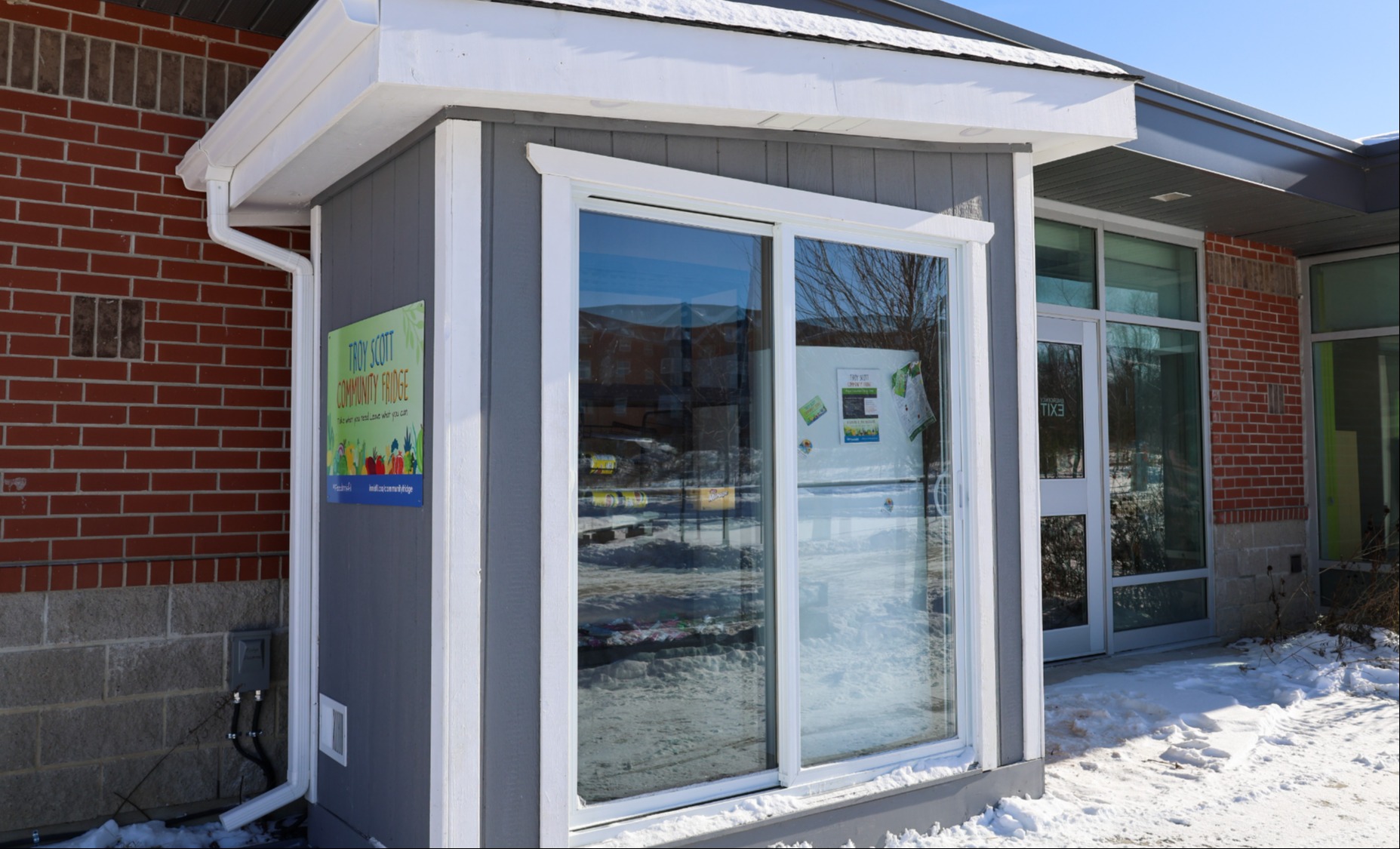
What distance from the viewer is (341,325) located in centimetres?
394

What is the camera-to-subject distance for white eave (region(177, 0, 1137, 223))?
291cm

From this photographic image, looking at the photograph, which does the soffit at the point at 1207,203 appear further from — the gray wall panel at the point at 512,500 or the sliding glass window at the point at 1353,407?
the gray wall panel at the point at 512,500

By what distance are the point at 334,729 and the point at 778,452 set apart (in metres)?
1.88

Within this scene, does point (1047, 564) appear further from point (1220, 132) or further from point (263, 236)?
point (263, 236)

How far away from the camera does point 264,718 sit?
174 inches

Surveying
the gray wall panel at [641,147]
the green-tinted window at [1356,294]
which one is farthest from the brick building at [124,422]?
the green-tinted window at [1356,294]

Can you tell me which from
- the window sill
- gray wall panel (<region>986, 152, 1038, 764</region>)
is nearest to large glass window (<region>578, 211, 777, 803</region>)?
the window sill

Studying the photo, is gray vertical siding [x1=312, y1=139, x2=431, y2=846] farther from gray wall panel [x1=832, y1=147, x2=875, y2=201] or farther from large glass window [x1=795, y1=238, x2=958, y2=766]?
gray wall panel [x1=832, y1=147, x2=875, y2=201]

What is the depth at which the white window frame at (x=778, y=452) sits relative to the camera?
3.23m

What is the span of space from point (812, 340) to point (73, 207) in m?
2.85

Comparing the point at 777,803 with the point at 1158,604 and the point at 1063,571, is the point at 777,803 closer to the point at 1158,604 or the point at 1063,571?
the point at 1063,571

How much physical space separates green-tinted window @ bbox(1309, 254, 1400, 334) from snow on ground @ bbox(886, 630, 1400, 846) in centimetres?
273

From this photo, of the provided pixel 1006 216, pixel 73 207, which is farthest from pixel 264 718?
pixel 1006 216


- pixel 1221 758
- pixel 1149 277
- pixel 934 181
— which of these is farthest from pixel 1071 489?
pixel 934 181
